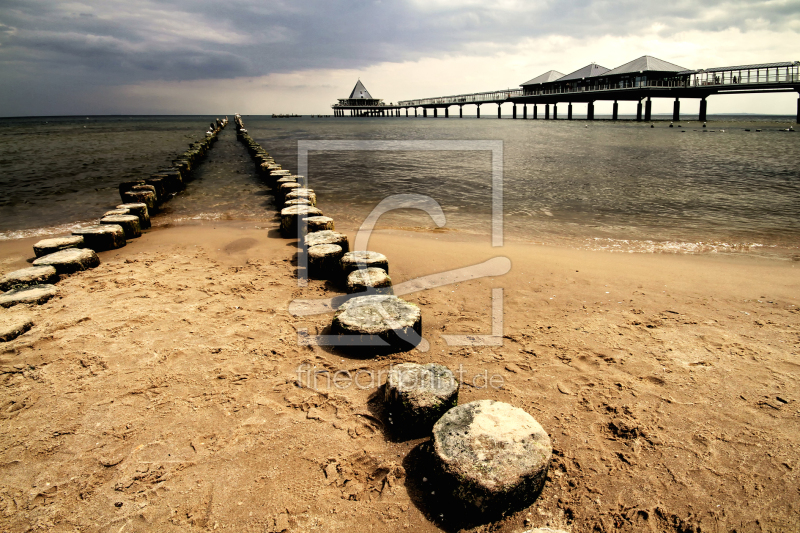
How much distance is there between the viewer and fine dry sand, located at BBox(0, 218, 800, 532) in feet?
7.13

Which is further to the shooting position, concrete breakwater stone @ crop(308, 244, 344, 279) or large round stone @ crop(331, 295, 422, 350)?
concrete breakwater stone @ crop(308, 244, 344, 279)

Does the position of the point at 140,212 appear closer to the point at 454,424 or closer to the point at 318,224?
the point at 318,224

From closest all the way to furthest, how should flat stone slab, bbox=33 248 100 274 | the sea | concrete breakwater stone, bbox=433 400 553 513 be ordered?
concrete breakwater stone, bbox=433 400 553 513 → flat stone slab, bbox=33 248 100 274 → the sea

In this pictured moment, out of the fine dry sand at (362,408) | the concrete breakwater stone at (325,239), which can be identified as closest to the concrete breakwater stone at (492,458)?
the fine dry sand at (362,408)

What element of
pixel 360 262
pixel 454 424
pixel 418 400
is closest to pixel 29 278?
pixel 360 262

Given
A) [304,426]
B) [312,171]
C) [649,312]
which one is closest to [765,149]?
[312,171]

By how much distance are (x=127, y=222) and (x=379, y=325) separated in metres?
5.77

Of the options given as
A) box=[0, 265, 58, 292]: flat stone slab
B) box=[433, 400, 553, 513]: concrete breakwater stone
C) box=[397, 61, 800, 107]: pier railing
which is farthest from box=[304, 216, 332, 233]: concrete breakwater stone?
box=[397, 61, 800, 107]: pier railing

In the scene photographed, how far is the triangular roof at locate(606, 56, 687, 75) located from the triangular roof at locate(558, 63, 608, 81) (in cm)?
454

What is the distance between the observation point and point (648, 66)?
154 feet

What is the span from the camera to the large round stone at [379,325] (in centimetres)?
355

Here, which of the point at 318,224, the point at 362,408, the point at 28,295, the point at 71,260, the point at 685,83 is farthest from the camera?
the point at 685,83

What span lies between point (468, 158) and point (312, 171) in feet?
27.3

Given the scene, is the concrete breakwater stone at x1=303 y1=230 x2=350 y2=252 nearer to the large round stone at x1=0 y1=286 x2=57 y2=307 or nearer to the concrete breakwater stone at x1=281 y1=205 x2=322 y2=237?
the concrete breakwater stone at x1=281 y1=205 x2=322 y2=237
